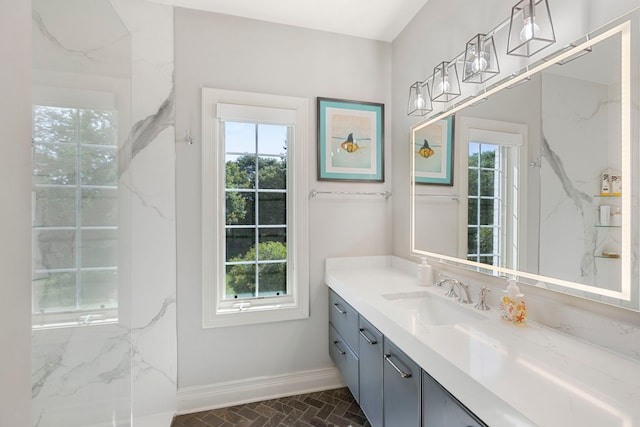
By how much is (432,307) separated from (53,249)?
5.45ft

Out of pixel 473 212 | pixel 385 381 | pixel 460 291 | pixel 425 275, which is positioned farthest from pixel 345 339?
pixel 473 212

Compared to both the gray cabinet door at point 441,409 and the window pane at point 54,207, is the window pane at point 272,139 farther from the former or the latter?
the gray cabinet door at point 441,409

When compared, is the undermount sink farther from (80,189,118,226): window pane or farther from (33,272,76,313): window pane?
(80,189,118,226): window pane

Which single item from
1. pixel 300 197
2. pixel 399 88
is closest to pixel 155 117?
pixel 300 197

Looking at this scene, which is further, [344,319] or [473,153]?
[344,319]

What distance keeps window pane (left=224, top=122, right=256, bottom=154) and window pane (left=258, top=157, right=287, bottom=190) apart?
0.41ft

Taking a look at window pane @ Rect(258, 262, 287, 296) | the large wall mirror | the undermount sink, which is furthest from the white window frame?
the large wall mirror

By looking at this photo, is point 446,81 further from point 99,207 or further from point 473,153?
point 99,207

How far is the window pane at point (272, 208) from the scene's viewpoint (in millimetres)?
2088

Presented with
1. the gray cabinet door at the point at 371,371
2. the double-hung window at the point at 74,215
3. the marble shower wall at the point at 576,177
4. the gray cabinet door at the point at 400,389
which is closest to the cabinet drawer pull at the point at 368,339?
the gray cabinet door at the point at 371,371

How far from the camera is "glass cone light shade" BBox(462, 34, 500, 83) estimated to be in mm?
1339

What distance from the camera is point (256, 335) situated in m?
2.02

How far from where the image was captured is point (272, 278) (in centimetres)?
213

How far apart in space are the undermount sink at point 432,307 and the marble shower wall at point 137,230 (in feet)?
4.49
